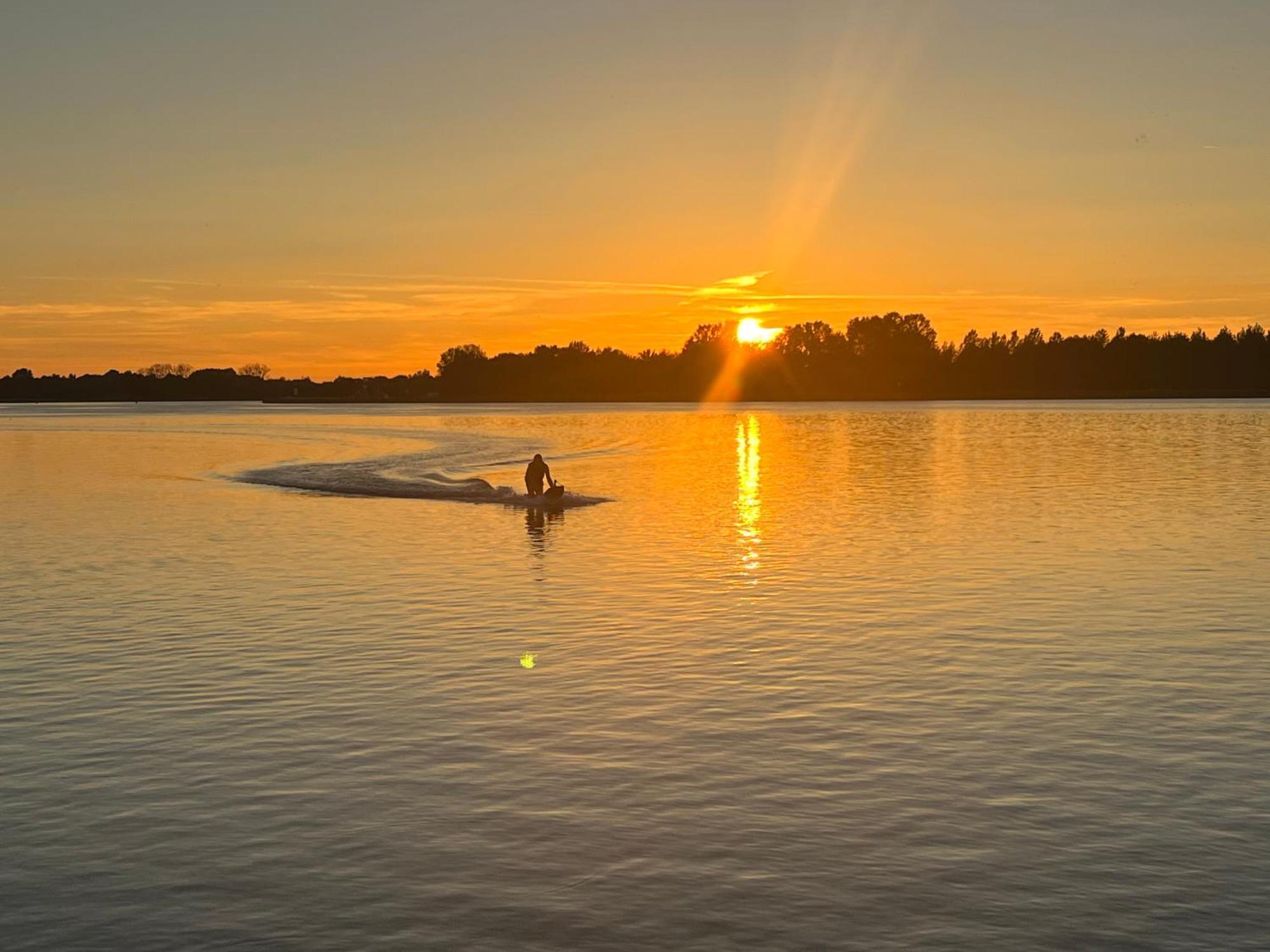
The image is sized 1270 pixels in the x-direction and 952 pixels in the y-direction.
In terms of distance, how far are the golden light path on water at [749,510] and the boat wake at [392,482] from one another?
740cm

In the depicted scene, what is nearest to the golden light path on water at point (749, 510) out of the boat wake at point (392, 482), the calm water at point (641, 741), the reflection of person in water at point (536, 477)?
the calm water at point (641, 741)

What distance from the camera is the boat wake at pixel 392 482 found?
57.5 metres

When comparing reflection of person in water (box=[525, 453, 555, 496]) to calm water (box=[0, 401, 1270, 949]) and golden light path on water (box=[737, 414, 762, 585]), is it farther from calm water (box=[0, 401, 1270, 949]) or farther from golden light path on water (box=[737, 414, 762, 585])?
calm water (box=[0, 401, 1270, 949])

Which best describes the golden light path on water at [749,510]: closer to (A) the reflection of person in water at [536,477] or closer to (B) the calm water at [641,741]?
(B) the calm water at [641,741]

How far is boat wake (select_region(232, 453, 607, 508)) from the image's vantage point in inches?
2263

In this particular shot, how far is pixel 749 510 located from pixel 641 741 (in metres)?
35.5

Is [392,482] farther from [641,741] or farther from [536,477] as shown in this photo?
[641,741]

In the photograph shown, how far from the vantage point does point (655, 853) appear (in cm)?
1240

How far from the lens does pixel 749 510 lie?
5166 centimetres

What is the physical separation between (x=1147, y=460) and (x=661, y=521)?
142ft

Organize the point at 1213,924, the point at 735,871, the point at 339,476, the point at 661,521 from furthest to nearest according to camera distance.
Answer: the point at 339,476 → the point at 661,521 → the point at 735,871 → the point at 1213,924

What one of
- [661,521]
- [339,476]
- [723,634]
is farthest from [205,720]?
[339,476]

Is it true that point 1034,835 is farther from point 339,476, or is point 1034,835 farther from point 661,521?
point 339,476

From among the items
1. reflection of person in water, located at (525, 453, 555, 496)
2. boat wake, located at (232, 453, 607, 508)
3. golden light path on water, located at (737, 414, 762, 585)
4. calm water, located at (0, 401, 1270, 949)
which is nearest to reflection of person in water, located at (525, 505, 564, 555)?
calm water, located at (0, 401, 1270, 949)
